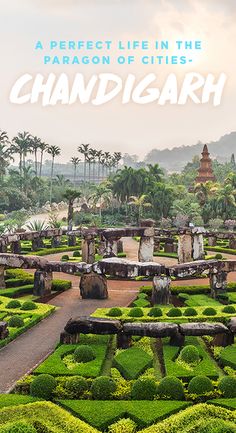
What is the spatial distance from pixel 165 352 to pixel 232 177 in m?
80.6

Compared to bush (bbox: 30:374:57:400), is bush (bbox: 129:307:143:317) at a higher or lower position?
higher

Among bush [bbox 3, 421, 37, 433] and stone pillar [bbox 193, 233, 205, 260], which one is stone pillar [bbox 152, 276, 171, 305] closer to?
stone pillar [bbox 193, 233, 205, 260]

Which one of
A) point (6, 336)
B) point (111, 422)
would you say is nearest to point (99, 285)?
point (6, 336)

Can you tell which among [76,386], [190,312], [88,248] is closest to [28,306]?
[190,312]

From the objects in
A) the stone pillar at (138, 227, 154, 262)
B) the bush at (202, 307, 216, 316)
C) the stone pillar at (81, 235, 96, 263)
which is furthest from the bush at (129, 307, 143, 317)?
the stone pillar at (81, 235, 96, 263)

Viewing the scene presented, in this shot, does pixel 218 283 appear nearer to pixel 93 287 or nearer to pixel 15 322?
A: pixel 93 287

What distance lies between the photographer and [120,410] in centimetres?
1811

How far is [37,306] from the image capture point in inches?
1287

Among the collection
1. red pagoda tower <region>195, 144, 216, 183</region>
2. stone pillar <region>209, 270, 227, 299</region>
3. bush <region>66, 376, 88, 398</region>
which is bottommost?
bush <region>66, 376, 88, 398</region>

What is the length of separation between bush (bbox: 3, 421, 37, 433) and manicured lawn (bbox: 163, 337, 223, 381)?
26.5 ft

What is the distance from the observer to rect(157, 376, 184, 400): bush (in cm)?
1930

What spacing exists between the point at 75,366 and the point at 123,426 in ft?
19.1

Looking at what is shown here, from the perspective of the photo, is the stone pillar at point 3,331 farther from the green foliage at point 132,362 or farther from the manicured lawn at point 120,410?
the manicured lawn at point 120,410

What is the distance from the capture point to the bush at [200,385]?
A: 1955 centimetres
